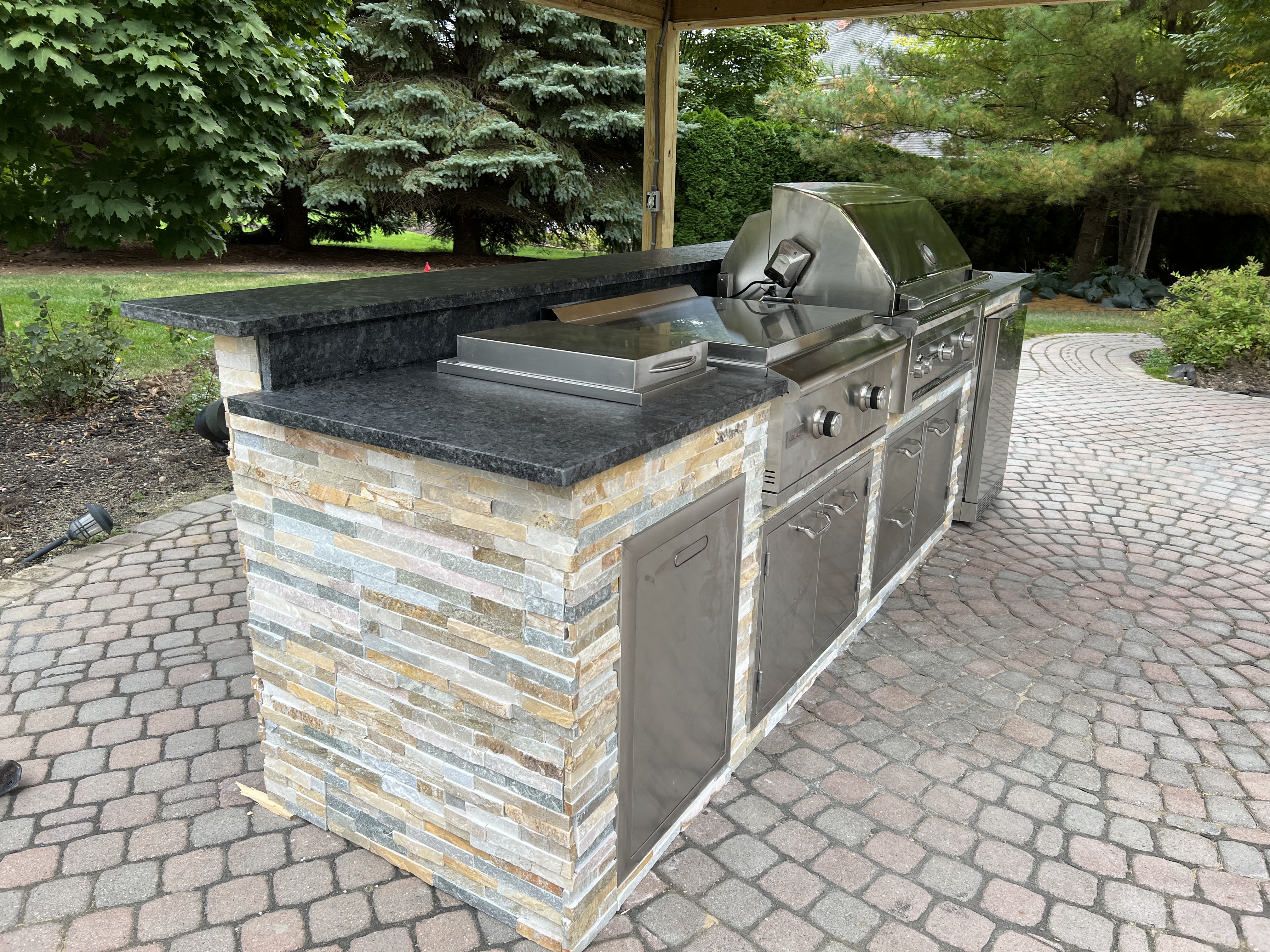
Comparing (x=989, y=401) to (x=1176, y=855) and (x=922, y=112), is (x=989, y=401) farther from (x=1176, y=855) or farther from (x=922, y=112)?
(x=922, y=112)

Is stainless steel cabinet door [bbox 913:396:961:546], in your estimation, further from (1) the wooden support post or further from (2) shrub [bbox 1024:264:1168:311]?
(2) shrub [bbox 1024:264:1168:311]

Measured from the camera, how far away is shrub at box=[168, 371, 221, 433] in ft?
19.0

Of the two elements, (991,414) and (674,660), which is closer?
(674,660)

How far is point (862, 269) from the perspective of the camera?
348 centimetres

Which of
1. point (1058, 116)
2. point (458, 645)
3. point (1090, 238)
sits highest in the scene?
point (1058, 116)

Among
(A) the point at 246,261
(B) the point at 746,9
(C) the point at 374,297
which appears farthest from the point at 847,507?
(A) the point at 246,261

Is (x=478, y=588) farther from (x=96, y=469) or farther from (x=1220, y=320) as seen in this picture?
(x=1220, y=320)

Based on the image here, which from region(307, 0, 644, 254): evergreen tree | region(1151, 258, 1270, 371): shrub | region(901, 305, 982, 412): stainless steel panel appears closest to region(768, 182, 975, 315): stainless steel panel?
region(901, 305, 982, 412): stainless steel panel

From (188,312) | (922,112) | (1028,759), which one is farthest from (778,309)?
(922,112)

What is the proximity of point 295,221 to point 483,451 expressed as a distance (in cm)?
1661

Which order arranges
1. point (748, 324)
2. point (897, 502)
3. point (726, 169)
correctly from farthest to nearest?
point (726, 169)
point (897, 502)
point (748, 324)

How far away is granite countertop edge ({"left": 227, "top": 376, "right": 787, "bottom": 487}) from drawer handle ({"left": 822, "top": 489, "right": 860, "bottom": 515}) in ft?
2.69

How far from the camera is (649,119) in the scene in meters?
6.74

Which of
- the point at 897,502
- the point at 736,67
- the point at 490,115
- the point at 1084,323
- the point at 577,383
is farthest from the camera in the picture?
the point at 736,67
